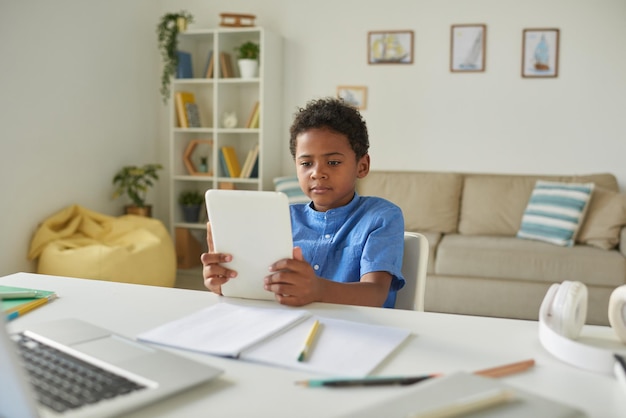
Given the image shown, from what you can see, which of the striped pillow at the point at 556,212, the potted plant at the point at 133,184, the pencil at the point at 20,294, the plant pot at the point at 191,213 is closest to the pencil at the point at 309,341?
the pencil at the point at 20,294

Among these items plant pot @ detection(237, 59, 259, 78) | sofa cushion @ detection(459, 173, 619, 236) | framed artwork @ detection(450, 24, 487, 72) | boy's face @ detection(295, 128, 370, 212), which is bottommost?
sofa cushion @ detection(459, 173, 619, 236)

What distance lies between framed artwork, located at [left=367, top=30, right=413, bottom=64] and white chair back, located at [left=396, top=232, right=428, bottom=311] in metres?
3.11

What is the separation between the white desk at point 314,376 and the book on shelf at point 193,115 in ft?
10.8

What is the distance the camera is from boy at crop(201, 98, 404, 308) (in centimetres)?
142

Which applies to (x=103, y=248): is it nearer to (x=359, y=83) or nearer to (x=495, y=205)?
(x=359, y=83)

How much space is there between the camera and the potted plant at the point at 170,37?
449cm

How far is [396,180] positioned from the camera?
4.25m

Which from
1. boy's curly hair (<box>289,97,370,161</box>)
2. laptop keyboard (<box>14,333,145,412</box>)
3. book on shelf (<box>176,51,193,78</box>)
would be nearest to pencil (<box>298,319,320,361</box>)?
laptop keyboard (<box>14,333,145,412</box>)

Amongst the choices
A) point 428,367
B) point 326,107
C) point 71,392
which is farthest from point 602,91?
point 71,392

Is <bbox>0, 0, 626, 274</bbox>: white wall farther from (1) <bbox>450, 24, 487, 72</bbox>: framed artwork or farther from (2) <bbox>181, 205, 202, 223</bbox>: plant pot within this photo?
(2) <bbox>181, 205, 202, 223</bbox>: plant pot

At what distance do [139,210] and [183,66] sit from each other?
1.05m

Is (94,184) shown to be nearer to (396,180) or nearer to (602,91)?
(396,180)

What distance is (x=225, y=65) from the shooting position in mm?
4543

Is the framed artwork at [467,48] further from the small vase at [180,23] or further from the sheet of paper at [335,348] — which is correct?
the sheet of paper at [335,348]
